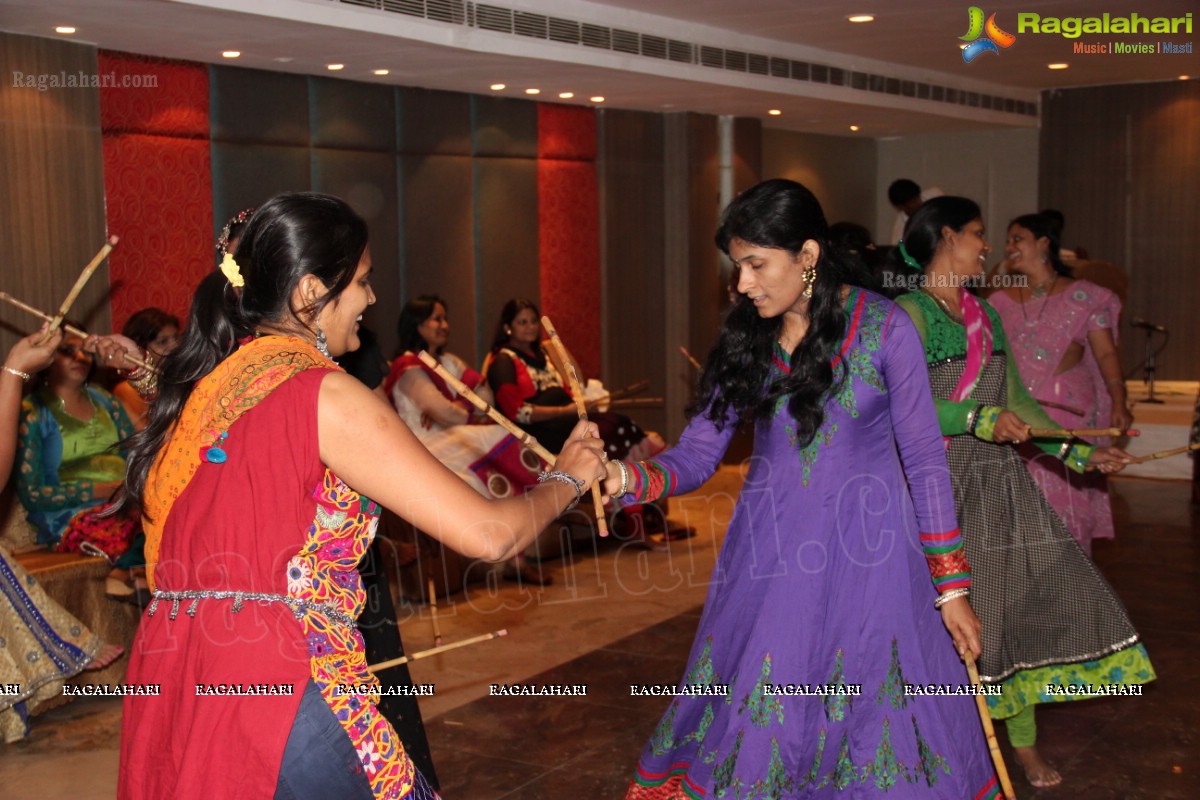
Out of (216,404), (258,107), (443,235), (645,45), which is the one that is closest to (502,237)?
(443,235)

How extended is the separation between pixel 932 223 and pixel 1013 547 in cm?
90

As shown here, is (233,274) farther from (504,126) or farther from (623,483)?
(504,126)

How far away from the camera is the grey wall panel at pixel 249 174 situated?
20.7 ft

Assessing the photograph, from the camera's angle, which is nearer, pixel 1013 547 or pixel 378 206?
pixel 1013 547

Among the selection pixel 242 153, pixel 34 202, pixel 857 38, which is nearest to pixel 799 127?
pixel 857 38

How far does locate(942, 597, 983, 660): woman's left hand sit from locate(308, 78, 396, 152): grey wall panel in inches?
207

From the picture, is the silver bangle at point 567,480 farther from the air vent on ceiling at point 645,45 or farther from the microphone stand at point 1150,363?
the microphone stand at point 1150,363

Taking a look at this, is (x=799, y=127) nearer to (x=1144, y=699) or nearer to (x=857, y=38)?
(x=857, y=38)

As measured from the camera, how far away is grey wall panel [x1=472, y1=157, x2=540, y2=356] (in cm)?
795

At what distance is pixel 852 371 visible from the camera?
7.84 ft

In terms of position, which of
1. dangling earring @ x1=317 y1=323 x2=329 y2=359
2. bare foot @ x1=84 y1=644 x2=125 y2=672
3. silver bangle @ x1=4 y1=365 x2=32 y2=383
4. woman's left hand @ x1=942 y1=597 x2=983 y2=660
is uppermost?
dangling earring @ x1=317 y1=323 x2=329 y2=359

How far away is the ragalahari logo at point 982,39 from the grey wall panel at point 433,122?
311cm

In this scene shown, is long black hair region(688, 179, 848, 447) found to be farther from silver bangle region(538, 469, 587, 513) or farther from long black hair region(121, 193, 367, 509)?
long black hair region(121, 193, 367, 509)

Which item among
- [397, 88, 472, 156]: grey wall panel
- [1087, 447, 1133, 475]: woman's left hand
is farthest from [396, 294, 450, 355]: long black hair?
[1087, 447, 1133, 475]: woman's left hand
